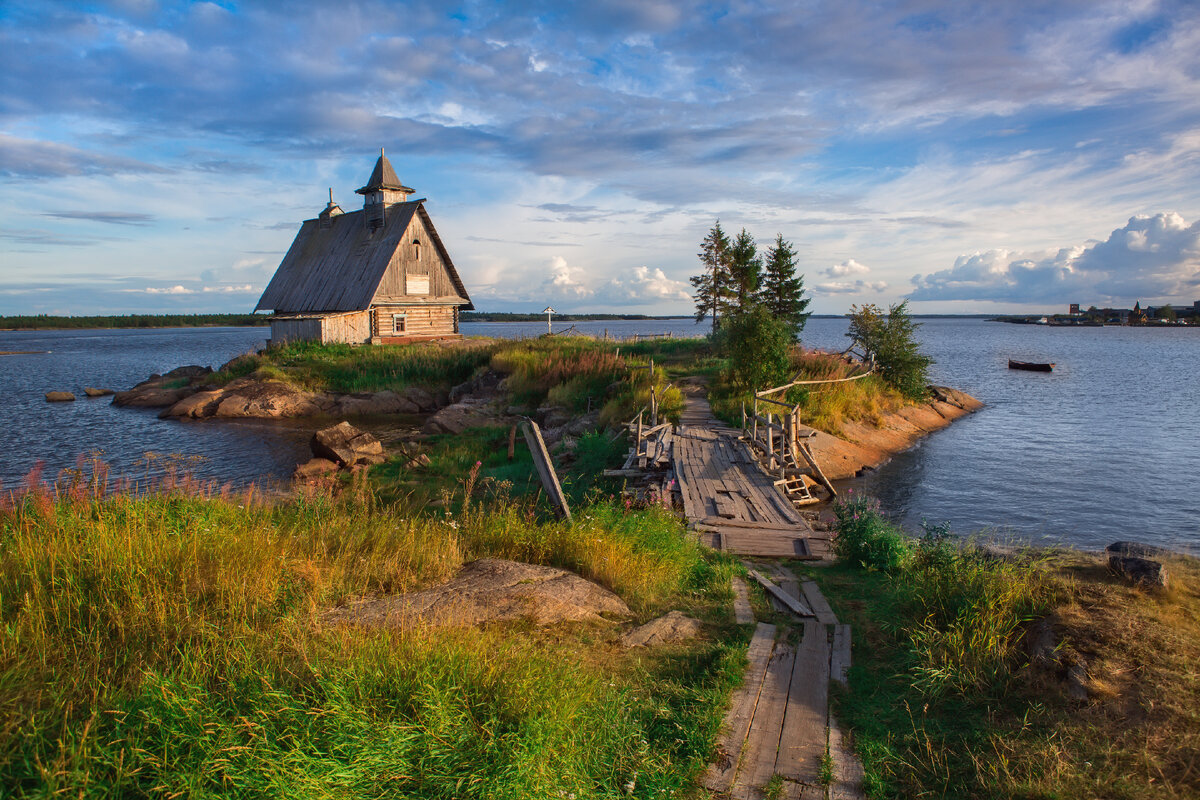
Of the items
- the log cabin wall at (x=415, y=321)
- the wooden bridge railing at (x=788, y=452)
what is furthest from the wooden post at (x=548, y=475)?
the log cabin wall at (x=415, y=321)

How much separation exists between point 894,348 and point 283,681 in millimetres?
28895

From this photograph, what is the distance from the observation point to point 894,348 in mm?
28656

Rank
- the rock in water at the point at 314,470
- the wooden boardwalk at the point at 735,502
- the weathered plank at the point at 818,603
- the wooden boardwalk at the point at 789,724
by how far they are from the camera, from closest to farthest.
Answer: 1. the wooden boardwalk at the point at 789,724
2. the weathered plank at the point at 818,603
3. the wooden boardwalk at the point at 735,502
4. the rock in water at the point at 314,470

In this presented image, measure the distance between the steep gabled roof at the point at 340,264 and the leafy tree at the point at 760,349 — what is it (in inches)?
917

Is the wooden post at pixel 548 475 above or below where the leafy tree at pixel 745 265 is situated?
below

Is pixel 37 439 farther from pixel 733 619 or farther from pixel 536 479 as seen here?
pixel 733 619

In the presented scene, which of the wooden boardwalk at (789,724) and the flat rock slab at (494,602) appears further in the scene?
the flat rock slab at (494,602)

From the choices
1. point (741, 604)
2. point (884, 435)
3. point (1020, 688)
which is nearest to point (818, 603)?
point (741, 604)

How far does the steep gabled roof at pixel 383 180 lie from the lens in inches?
1598

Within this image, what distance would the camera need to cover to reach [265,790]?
3.16 meters

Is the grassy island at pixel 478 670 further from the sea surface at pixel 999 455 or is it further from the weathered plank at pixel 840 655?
the sea surface at pixel 999 455

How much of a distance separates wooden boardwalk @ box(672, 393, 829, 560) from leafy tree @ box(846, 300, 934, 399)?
14249 mm

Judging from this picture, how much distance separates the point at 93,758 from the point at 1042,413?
1404 inches

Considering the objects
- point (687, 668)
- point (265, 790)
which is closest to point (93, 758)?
point (265, 790)
